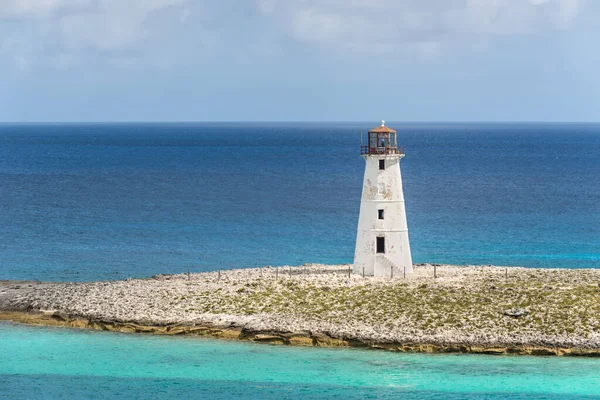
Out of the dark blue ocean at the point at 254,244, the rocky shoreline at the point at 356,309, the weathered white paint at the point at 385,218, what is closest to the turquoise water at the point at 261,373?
the dark blue ocean at the point at 254,244

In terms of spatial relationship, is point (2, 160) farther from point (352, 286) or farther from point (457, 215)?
point (352, 286)

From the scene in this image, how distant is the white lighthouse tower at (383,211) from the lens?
52.1 metres

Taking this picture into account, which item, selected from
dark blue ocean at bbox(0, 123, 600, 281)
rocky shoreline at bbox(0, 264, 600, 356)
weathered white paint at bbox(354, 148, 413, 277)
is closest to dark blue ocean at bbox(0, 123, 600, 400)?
dark blue ocean at bbox(0, 123, 600, 281)

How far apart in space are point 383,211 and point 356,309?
294 inches

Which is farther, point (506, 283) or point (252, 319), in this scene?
point (506, 283)

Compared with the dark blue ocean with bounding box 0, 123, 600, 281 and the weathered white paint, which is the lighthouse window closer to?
the weathered white paint

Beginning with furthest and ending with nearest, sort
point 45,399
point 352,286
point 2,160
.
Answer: point 2,160, point 352,286, point 45,399

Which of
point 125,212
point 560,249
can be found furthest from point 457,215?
point 125,212

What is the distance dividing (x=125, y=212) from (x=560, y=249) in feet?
146

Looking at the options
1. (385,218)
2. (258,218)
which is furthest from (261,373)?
(258,218)

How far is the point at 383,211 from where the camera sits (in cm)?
5219

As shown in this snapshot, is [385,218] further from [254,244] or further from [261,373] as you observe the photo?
[254,244]

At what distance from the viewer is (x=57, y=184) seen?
5089 inches

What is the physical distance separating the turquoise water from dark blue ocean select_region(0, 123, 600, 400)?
9cm
